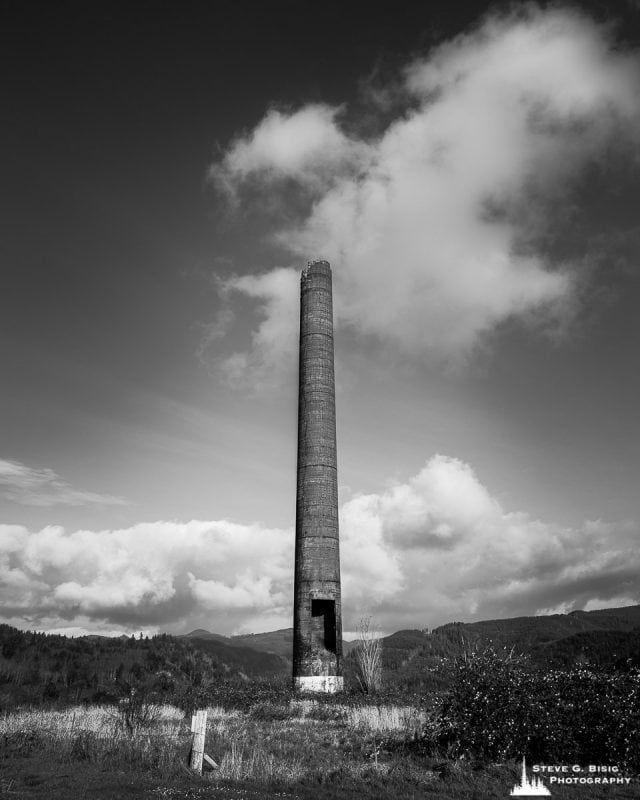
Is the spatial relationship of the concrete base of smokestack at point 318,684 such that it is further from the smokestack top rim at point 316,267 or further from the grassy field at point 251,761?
the smokestack top rim at point 316,267

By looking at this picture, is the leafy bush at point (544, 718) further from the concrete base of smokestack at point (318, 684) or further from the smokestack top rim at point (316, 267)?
the smokestack top rim at point (316, 267)

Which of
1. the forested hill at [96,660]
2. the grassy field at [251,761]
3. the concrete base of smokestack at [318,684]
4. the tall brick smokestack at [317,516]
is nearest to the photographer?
the grassy field at [251,761]

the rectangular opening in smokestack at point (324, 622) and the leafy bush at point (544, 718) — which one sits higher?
the rectangular opening in smokestack at point (324, 622)

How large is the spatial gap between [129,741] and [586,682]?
1032cm

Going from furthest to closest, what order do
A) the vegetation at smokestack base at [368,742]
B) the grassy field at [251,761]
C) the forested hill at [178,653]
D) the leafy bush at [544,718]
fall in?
the forested hill at [178,653] → the leafy bush at [544,718] → the vegetation at smokestack base at [368,742] → the grassy field at [251,761]

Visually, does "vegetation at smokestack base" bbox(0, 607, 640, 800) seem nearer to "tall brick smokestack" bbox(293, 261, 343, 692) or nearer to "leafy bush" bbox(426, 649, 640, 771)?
"leafy bush" bbox(426, 649, 640, 771)

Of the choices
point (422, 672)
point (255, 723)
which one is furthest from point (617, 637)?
point (255, 723)

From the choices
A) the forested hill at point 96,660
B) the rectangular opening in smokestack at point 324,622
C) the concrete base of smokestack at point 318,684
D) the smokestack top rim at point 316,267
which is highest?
the smokestack top rim at point 316,267

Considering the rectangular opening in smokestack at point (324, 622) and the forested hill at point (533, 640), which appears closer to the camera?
the rectangular opening in smokestack at point (324, 622)

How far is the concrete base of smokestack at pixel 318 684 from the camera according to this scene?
22.5 meters

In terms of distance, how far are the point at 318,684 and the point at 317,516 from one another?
622 cm

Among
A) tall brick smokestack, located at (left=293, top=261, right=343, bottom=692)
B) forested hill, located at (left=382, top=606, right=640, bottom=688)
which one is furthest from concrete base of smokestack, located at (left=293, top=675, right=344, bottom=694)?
forested hill, located at (left=382, top=606, right=640, bottom=688)

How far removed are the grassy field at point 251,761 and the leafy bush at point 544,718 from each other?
0.54 meters

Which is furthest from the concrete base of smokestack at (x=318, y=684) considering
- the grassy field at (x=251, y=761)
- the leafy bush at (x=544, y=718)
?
the leafy bush at (x=544, y=718)
